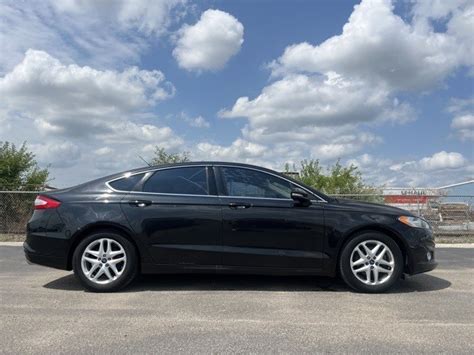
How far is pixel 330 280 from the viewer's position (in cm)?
651

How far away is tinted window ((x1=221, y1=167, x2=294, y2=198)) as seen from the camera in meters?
5.93

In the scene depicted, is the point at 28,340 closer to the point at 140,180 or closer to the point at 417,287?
the point at 140,180

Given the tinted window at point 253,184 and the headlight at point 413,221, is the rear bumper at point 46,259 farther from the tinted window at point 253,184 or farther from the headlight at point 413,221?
the headlight at point 413,221

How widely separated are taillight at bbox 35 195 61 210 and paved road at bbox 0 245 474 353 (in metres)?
0.99

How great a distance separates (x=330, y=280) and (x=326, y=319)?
1.92 metres

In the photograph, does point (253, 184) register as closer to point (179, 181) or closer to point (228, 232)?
point (228, 232)

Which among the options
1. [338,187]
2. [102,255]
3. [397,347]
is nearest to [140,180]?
[102,255]

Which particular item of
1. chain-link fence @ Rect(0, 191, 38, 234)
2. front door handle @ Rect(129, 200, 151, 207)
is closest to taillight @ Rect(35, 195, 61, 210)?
front door handle @ Rect(129, 200, 151, 207)

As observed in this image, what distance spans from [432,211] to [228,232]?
9519mm

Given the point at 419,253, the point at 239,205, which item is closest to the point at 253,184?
the point at 239,205

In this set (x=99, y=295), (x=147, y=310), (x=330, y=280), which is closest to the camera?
(x=147, y=310)

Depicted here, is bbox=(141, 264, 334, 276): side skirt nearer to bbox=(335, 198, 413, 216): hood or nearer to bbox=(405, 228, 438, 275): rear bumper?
bbox=(335, 198, 413, 216): hood

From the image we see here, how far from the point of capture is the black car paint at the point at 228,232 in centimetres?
576

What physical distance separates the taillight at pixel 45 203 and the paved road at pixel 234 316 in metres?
0.99
